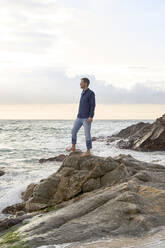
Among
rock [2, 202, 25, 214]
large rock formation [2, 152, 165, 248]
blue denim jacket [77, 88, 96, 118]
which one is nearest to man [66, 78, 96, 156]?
blue denim jacket [77, 88, 96, 118]

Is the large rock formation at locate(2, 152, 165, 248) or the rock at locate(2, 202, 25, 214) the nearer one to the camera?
the large rock formation at locate(2, 152, 165, 248)

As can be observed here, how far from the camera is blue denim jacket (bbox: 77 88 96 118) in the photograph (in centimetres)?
897

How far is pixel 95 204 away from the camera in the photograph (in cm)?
568

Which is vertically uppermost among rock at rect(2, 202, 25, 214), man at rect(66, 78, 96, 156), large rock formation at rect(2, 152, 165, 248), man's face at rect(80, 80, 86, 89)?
man's face at rect(80, 80, 86, 89)

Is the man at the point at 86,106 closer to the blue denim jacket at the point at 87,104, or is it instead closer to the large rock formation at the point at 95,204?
the blue denim jacket at the point at 87,104

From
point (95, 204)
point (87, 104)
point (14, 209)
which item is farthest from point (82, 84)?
point (95, 204)

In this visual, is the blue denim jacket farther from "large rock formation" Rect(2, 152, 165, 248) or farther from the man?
"large rock formation" Rect(2, 152, 165, 248)

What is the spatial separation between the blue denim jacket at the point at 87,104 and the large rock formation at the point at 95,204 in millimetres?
1371

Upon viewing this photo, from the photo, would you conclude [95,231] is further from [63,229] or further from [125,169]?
[125,169]

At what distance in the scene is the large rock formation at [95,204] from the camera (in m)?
4.54

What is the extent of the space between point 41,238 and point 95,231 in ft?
2.60

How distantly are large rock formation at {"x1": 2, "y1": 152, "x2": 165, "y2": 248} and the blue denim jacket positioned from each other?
137cm

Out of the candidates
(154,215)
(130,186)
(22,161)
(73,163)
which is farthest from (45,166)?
(154,215)

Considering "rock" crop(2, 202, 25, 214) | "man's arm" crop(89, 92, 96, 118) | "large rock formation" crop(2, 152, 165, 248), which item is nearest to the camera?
"large rock formation" crop(2, 152, 165, 248)
